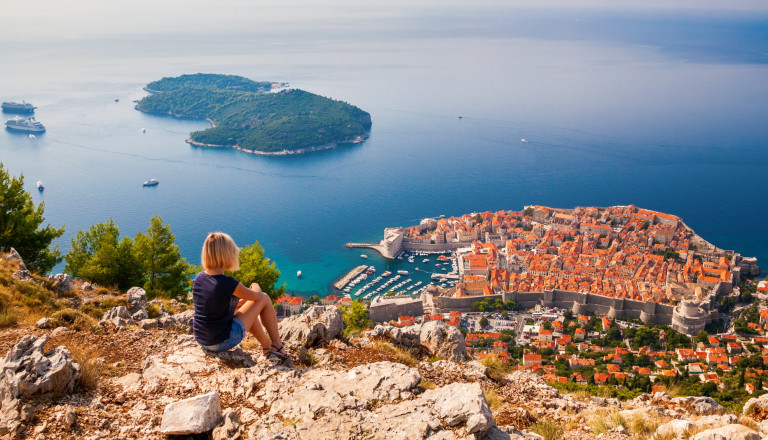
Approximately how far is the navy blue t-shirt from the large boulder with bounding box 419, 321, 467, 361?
2.75 m

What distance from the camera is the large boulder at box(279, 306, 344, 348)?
493 centimetres

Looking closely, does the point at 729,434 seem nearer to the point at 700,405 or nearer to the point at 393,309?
the point at 700,405

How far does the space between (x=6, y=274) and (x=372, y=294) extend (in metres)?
21.1

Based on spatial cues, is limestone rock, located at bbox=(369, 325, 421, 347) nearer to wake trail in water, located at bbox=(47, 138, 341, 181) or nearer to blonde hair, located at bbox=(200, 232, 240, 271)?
blonde hair, located at bbox=(200, 232, 240, 271)

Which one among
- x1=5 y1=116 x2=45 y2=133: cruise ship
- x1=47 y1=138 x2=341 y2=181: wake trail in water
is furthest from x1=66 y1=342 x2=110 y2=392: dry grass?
x1=5 y1=116 x2=45 y2=133: cruise ship

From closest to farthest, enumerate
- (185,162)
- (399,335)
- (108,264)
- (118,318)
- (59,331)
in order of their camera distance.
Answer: (59,331) → (118,318) → (399,335) → (108,264) → (185,162)

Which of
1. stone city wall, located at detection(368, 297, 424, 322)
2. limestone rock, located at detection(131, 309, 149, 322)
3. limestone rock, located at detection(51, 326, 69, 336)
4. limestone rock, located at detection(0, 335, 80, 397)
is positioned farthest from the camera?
stone city wall, located at detection(368, 297, 424, 322)

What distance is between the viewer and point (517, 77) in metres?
94.6

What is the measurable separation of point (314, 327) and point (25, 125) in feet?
198

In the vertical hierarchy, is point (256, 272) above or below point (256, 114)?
below

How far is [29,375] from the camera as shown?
10.6 ft

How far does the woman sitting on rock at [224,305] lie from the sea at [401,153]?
23.5m

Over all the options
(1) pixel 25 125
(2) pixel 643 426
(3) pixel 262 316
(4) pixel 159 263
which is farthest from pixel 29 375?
(1) pixel 25 125

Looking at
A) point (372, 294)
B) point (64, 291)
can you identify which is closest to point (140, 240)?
point (64, 291)
